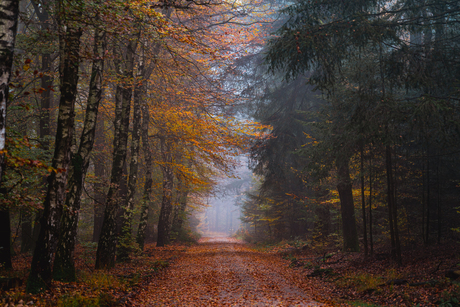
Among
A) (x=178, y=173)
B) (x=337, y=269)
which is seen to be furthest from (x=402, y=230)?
(x=178, y=173)

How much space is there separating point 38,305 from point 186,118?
9.16 m

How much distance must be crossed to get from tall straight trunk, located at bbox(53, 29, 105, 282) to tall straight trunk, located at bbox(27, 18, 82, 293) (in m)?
0.43

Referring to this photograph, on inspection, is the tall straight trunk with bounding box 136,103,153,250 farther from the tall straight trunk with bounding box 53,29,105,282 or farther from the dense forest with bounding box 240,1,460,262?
the dense forest with bounding box 240,1,460,262

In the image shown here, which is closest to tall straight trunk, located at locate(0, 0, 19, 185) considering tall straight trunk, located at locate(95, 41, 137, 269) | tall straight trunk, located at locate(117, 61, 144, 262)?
tall straight trunk, located at locate(95, 41, 137, 269)

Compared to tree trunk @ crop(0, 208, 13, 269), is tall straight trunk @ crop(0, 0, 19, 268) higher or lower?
higher

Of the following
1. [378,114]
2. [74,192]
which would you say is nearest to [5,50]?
[74,192]

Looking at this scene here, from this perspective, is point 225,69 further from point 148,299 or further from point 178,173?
point 148,299

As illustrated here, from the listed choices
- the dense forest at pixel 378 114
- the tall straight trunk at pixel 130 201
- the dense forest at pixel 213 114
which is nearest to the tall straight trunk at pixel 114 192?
the dense forest at pixel 213 114

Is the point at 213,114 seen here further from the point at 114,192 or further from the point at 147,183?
the point at 114,192

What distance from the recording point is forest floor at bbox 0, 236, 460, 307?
5.43 meters

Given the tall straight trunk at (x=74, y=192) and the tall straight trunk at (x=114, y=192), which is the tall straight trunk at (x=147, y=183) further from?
the tall straight trunk at (x=74, y=192)

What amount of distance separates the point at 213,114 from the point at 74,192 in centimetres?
681

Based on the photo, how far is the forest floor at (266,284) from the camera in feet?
17.8

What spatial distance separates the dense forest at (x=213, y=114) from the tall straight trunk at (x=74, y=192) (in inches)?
1.2
